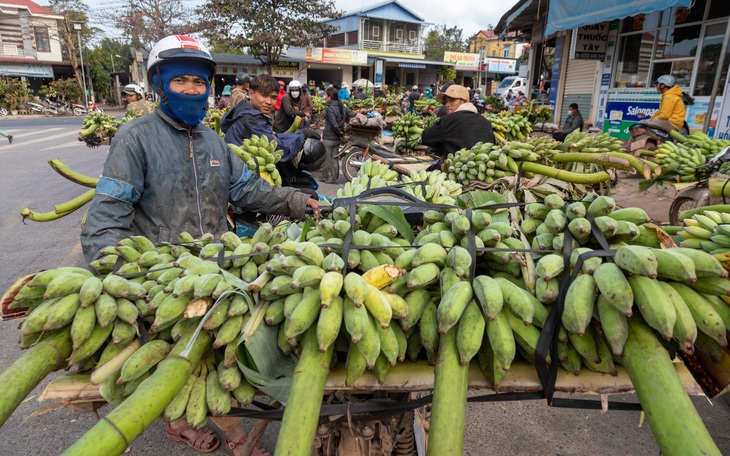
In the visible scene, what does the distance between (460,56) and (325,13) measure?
2329 cm

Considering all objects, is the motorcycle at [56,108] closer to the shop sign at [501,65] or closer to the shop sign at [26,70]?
the shop sign at [26,70]

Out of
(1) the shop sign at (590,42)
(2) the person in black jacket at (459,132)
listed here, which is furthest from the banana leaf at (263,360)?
(1) the shop sign at (590,42)

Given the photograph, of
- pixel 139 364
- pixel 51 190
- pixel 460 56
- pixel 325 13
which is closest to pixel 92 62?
pixel 325 13

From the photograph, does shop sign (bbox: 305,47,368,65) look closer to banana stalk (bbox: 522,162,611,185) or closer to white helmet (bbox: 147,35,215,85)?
white helmet (bbox: 147,35,215,85)

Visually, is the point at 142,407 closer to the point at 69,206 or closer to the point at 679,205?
the point at 69,206

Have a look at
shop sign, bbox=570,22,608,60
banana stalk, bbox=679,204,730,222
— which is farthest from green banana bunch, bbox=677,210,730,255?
shop sign, bbox=570,22,608,60

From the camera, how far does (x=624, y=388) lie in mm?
1305

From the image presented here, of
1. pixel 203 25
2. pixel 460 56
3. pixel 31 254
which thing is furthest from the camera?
pixel 460 56

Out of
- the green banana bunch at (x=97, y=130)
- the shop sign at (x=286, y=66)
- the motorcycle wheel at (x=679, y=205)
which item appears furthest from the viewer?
the shop sign at (x=286, y=66)

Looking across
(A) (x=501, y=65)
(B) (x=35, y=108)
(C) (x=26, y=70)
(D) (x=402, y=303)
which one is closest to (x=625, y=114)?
(D) (x=402, y=303)

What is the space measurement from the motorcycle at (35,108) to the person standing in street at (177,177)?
3402 centimetres

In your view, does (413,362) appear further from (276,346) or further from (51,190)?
(51,190)

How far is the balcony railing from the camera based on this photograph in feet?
142

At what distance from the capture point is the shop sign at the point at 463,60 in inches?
1780
